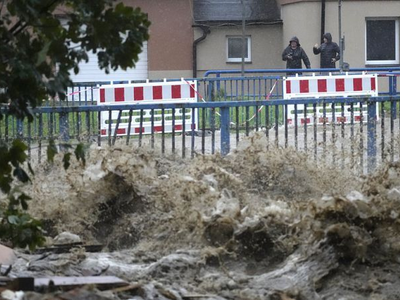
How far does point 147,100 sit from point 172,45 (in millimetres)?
20660

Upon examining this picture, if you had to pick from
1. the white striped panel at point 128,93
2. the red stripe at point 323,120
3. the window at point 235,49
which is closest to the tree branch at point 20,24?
the red stripe at point 323,120

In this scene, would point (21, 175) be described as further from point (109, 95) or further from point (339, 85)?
point (339, 85)

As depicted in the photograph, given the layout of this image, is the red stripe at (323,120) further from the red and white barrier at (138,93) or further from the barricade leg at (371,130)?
the red and white barrier at (138,93)

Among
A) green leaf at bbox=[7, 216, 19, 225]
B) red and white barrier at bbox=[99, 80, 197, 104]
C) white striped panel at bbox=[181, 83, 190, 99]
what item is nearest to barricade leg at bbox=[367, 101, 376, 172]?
red and white barrier at bbox=[99, 80, 197, 104]

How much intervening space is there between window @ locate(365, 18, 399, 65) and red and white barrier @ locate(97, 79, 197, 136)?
19112 millimetres

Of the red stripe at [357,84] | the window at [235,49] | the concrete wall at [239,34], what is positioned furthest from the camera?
the window at [235,49]

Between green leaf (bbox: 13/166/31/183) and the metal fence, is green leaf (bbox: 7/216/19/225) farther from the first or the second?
the metal fence

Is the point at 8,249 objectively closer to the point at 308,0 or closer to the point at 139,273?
the point at 139,273

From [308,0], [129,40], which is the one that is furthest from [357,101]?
[308,0]

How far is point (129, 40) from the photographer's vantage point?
228 inches

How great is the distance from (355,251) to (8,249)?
246 cm

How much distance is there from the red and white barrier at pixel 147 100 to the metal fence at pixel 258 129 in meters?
0.12

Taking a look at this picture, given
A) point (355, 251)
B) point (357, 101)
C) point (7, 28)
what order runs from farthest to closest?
point (357, 101) < point (355, 251) < point (7, 28)

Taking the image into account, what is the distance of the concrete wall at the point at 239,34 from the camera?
128ft
